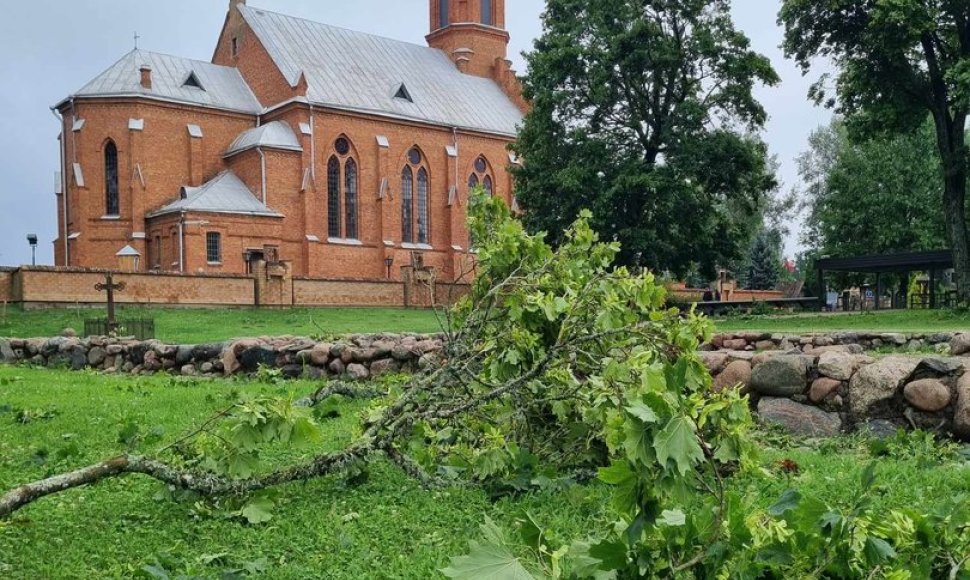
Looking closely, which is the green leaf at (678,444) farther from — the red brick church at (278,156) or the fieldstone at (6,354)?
the red brick church at (278,156)

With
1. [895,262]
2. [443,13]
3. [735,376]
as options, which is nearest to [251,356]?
[735,376]

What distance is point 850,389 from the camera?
635 centimetres

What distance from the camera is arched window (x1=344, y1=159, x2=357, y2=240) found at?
41.4 metres

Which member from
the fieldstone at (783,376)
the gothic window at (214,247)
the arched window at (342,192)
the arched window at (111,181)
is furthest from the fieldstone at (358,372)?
the arched window at (111,181)

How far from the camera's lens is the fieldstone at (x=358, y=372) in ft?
34.4

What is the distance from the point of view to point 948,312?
21.5 metres

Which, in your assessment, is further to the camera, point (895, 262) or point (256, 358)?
point (895, 262)

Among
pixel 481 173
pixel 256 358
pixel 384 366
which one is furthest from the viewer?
pixel 481 173

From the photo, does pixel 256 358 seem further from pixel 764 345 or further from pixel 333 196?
pixel 333 196

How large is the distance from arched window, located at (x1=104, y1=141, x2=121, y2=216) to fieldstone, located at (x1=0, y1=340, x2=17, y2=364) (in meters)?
24.4

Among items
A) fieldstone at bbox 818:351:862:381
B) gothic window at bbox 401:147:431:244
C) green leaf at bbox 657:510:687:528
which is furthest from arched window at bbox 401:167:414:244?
green leaf at bbox 657:510:687:528

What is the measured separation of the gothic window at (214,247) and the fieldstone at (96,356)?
22.1 m

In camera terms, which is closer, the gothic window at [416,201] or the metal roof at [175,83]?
the metal roof at [175,83]

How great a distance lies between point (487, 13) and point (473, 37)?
8.11 feet
